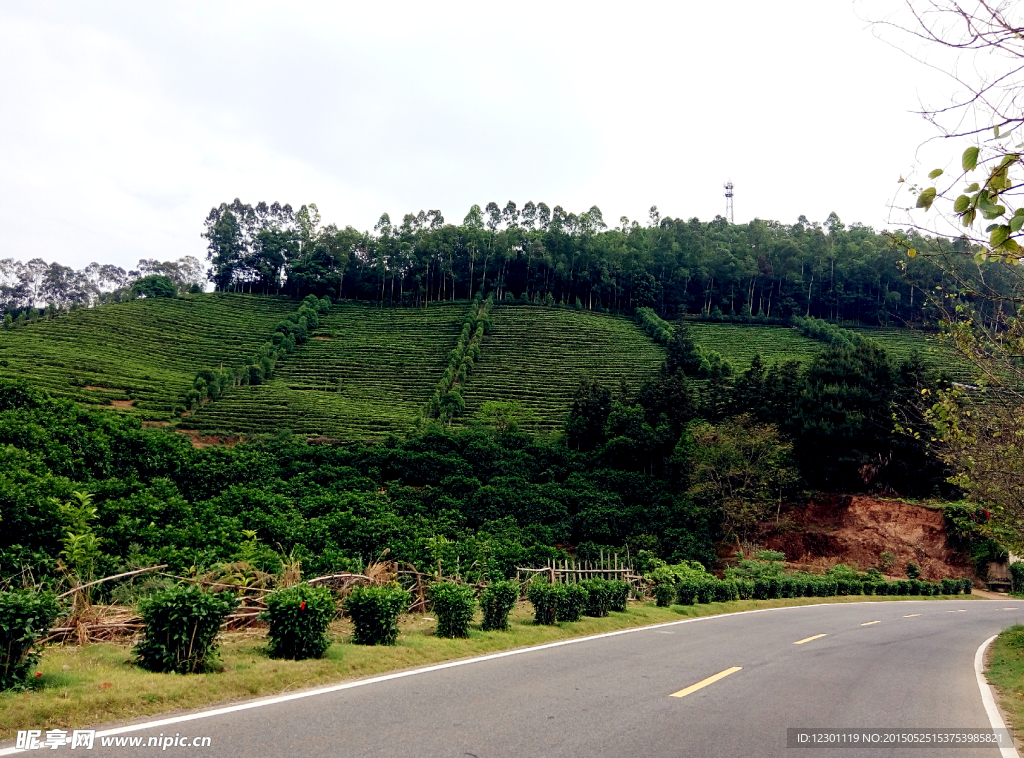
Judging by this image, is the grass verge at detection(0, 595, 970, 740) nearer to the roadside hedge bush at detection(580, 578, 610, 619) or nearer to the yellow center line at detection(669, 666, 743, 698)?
the roadside hedge bush at detection(580, 578, 610, 619)

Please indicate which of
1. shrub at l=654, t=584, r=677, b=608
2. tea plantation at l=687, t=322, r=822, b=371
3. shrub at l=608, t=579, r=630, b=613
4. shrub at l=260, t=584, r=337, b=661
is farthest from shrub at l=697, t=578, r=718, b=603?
tea plantation at l=687, t=322, r=822, b=371

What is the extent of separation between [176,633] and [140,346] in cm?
6157

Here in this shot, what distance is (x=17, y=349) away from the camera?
49906mm

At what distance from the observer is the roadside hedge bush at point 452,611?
10641 millimetres

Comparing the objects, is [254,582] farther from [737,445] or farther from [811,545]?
[811,545]

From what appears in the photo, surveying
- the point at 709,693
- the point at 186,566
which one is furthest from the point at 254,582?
the point at 709,693

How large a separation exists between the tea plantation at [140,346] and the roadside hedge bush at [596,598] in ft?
120

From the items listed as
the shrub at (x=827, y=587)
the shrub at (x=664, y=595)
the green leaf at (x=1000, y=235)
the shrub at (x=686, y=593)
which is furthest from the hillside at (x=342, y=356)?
the green leaf at (x=1000, y=235)

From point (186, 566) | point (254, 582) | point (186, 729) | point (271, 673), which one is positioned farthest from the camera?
point (186, 566)

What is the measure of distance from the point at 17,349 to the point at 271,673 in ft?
181

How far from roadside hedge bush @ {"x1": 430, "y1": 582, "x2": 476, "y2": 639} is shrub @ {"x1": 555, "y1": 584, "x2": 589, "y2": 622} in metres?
2.78

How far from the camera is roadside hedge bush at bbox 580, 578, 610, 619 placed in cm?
1455

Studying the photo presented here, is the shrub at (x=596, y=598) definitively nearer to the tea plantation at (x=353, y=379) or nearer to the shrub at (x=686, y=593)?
the shrub at (x=686, y=593)

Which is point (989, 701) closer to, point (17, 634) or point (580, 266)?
point (17, 634)
